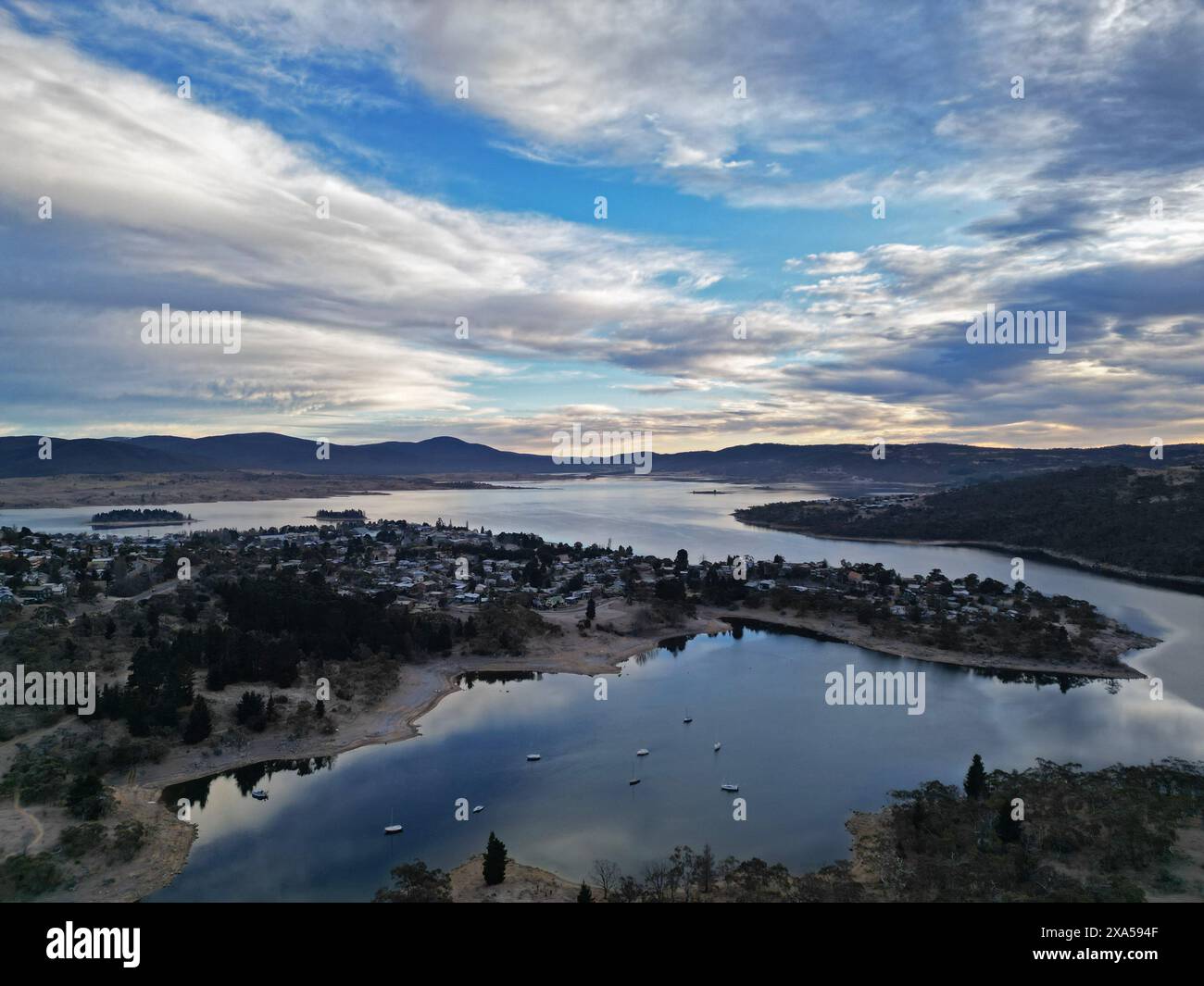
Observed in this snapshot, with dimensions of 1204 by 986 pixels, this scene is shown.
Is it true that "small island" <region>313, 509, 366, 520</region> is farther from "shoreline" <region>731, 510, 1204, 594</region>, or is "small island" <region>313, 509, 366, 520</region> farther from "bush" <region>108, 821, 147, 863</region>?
"bush" <region>108, 821, 147, 863</region>

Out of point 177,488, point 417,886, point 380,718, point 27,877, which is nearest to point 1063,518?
point 380,718

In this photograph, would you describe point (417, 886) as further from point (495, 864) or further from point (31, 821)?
point (31, 821)

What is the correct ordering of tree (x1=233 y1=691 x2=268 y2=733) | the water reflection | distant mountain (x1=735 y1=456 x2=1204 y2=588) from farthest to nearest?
distant mountain (x1=735 y1=456 x2=1204 y2=588) < tree (x1=233 y1=691 x2=268 y2=733) < the water reflection

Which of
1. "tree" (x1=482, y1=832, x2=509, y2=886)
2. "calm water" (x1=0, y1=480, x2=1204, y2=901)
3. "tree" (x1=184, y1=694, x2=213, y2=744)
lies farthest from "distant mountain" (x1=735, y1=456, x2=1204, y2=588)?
"tree" (x1=184, y1=694, x2=213, y2=744)

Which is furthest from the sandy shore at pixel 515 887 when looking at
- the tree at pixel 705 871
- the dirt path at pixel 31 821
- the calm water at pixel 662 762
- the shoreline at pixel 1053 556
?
the shoreline at pixel 1053 556

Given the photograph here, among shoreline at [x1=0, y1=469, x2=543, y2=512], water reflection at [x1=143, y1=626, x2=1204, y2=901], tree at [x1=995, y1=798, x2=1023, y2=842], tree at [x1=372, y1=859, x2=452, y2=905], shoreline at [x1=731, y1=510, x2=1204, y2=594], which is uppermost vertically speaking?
shoreline at [x1=0, y1=469, x2=543, y2=512]

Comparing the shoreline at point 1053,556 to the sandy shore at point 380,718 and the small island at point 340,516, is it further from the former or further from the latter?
the small island at point 340,516

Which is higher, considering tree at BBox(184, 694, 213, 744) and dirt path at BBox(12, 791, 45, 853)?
tree at BBox(184, 694, 213, 744)
